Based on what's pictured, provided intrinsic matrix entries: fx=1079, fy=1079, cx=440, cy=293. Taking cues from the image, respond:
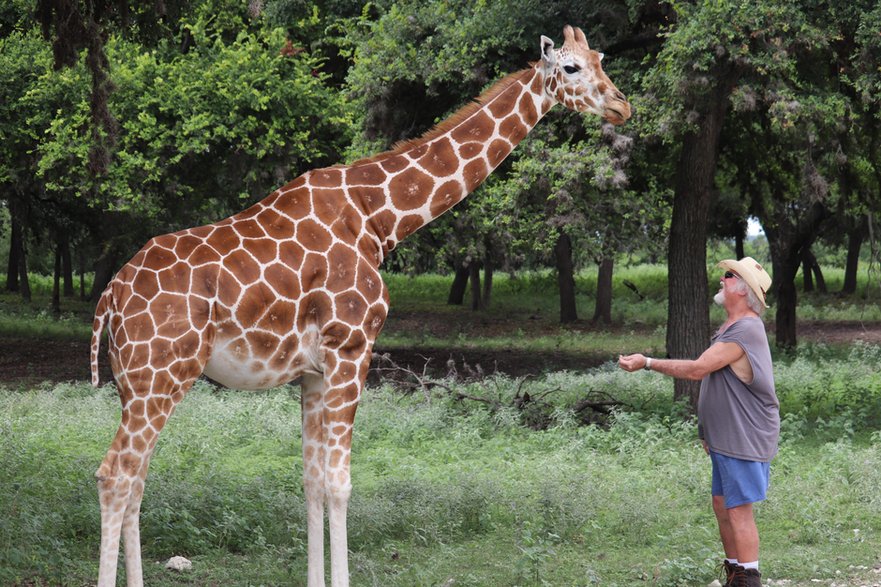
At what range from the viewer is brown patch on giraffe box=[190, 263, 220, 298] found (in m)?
6.10

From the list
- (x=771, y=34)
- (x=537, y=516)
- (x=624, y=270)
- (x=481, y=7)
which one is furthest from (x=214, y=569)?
(x=624, y=270)

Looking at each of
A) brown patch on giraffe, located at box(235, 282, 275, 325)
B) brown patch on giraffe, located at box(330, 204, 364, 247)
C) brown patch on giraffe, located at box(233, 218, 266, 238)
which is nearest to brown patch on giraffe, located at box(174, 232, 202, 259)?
brown patch on giraffe, located at box(233, 218, 266, 238)

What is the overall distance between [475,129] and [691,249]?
6210 mm

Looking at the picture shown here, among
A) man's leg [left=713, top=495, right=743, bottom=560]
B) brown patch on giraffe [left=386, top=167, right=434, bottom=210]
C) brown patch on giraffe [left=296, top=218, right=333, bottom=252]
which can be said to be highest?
brown patch on giraffe [left=386, top=167, right=434, bottom=210]

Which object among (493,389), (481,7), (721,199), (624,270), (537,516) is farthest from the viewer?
(624,270)

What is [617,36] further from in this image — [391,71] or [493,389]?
[493,389]

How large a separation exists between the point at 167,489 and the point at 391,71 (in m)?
7.00

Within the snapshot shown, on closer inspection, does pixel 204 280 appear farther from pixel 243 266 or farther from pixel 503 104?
pixel 503 104

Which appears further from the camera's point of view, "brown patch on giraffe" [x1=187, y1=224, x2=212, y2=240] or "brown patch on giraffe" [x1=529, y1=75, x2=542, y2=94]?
"brown patch on giraffe" [x1=529, y1=75, x2=542, y2=94]

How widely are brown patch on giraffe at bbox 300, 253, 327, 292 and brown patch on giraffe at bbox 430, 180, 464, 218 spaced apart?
978 mm

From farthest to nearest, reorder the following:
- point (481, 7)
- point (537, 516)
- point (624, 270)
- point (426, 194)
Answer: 1. point (624, 270)
2. point (481, 7)
3. point (537, 516)
4. point (426, 194)

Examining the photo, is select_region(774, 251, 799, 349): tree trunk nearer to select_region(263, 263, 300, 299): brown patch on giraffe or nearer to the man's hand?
the man's hand

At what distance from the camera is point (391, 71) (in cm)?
1378

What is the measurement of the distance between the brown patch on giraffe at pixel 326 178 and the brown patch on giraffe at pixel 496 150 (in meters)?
1.03
